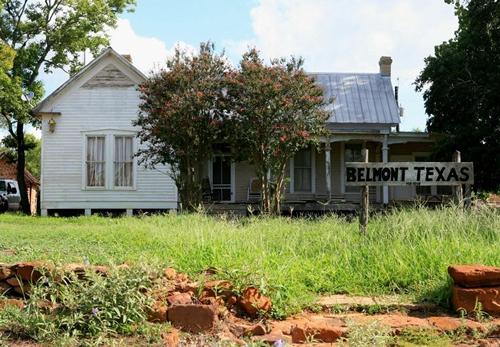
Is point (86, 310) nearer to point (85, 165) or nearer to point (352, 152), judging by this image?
point (85, 165)

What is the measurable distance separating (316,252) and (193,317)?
2933 millimetres

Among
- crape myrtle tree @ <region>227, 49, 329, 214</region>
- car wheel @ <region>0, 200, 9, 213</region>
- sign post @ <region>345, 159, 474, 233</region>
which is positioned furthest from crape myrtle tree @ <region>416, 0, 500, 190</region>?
car wheel @ <region>0, 200, 9, 213</region>

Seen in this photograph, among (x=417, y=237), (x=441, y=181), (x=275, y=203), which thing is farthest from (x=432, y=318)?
(x=275, y=203)

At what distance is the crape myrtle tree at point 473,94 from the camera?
21281 mm

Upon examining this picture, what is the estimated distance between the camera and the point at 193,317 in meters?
4.54

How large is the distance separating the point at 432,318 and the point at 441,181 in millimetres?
5037

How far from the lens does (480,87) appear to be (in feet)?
73.2

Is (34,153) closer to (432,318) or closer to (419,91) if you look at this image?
(419,91)

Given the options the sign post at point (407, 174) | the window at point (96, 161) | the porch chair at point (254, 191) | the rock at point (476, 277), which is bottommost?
the rock at point (476, 277)

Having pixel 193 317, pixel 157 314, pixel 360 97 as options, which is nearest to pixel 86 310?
pixel 157 314

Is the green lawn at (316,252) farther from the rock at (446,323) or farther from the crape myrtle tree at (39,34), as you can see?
the crape myrtle tree at (39,34)

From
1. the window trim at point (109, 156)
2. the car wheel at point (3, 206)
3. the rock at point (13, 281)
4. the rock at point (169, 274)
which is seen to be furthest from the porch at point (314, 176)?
the rock at point (13, 281)

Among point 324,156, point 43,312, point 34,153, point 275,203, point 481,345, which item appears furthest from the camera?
point 34,153

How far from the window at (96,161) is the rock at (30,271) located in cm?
1690
